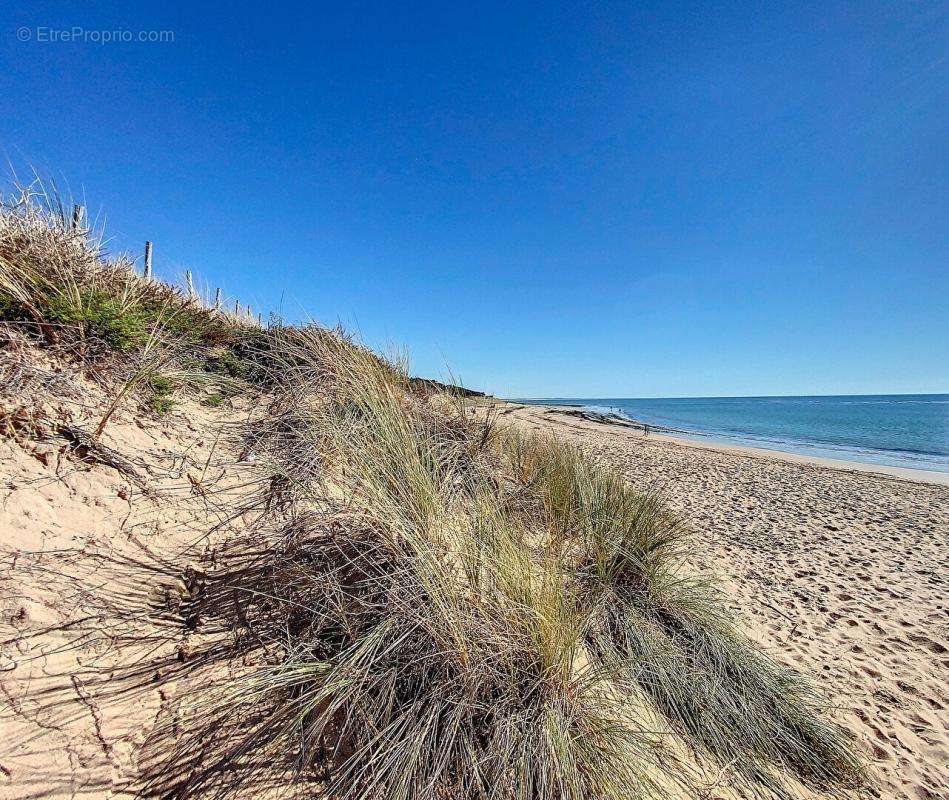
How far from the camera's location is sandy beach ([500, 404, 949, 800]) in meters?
2.74

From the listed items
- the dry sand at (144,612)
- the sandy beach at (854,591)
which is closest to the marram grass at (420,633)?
the dry sand at (144,612)

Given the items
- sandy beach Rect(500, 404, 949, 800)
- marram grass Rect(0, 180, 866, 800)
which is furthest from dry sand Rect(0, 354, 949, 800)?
marram grass Rect(0, 180, 866, 800)

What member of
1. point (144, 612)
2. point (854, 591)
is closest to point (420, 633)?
point (144, 612)

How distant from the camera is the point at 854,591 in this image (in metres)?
4.68

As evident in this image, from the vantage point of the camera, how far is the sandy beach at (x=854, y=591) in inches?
108

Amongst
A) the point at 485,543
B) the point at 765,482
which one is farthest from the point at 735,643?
the point at 765,482

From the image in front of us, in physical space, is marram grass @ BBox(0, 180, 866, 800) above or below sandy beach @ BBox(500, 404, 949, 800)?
above

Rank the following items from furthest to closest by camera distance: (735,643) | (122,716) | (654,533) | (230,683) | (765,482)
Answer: (765,482) → (654,533) → (735,643) → (230,683) → (122,716)

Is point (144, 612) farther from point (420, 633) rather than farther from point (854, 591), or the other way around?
point (854, 591)

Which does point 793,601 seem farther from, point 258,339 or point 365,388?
point 258,339

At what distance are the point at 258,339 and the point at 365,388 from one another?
2.49 m

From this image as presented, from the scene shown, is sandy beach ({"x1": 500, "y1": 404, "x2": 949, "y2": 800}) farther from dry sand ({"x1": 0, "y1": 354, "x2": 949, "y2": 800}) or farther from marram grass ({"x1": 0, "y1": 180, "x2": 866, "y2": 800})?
marram grass ({"x1": 0, "y1": 180, "x2": 866, "y2": 800})

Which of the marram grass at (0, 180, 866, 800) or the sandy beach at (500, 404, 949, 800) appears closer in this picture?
the marram grass at (0, 180, 866, 800)

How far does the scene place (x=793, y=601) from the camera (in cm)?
432
